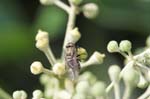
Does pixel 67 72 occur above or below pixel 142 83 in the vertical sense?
above

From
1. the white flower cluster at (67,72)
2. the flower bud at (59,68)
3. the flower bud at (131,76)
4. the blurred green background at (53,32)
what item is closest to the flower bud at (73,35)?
the white flower cluster at (67,72)

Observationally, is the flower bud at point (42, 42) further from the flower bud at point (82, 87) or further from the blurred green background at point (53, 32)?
the blurred green background at point (53, 32)

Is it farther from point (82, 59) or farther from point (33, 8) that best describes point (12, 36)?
point (82, 59)

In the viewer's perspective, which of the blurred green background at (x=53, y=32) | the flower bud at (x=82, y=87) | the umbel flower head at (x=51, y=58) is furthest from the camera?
the blurred green background at (x=53, y=32)

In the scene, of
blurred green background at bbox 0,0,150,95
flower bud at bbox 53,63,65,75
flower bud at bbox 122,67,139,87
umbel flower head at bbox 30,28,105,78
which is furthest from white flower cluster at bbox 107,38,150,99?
blurred green background at bbox 0,0,150,95

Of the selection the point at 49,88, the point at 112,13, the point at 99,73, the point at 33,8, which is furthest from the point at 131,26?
the point at 49,88

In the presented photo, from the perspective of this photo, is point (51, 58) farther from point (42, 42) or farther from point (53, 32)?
point (53, 32)

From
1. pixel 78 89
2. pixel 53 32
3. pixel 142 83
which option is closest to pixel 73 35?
pixel 78 89
